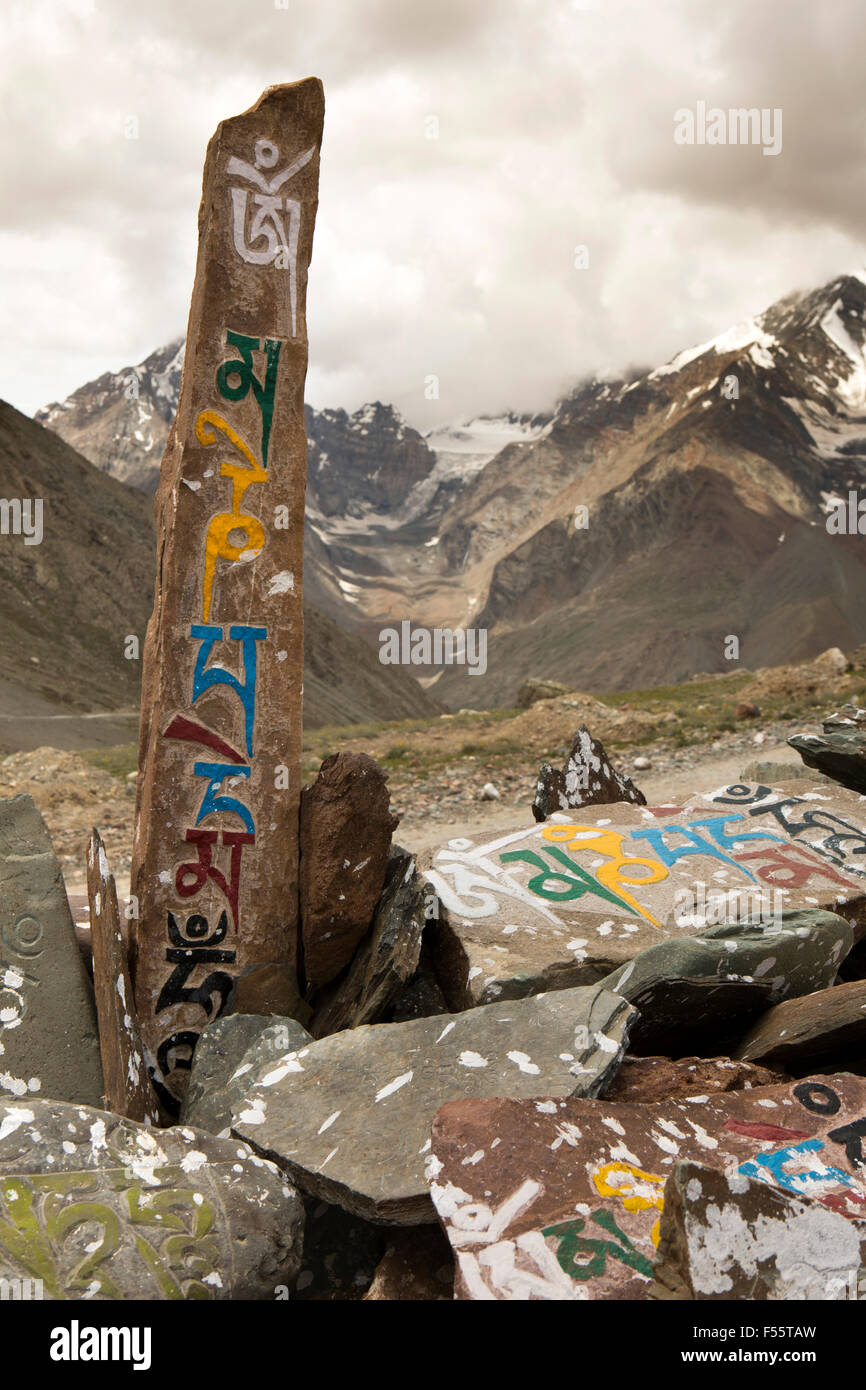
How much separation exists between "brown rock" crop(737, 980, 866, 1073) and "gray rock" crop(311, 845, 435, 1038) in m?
1.65

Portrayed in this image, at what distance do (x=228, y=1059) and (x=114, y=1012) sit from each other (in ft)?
1.89

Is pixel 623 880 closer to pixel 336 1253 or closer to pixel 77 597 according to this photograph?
pixel 336 1253

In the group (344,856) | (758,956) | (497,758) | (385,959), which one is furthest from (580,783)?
(497,758)

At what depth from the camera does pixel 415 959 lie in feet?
16.8

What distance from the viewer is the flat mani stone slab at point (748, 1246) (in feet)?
9.09

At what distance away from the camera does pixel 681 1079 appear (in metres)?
4.12

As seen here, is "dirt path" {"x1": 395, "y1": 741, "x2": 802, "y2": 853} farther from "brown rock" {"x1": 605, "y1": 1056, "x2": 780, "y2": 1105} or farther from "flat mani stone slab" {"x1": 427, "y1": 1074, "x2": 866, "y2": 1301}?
"flat mani stone slab" {"x1": 427, "y1": 1074, "x2": 866, "y2": 1301}

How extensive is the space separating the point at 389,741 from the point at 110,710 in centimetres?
2929

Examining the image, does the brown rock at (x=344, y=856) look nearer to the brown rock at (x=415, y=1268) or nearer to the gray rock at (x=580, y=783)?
the brown rock at (x=415, y=1268)

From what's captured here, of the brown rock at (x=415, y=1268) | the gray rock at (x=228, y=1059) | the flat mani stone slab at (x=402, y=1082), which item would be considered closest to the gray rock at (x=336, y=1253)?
the brown rock at (x=415, y=1268)

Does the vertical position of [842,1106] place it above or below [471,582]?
below

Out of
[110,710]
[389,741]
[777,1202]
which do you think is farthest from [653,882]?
[110,710]

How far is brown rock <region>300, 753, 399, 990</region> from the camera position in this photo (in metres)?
5.44

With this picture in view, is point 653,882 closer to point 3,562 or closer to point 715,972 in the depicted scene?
point 715,972
